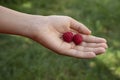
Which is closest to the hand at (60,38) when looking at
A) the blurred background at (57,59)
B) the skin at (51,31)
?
the skin at (51,31)

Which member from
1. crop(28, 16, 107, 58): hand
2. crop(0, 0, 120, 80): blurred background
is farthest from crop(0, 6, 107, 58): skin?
crop(0, 0, 120, 80): blurred background

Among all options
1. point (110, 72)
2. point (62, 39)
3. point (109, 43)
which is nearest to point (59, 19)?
point (62, 39)

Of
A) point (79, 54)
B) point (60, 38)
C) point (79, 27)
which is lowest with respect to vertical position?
point (79, 54)

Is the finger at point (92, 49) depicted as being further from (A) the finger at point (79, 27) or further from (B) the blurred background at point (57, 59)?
(B) the blurred background at point (57, 59)

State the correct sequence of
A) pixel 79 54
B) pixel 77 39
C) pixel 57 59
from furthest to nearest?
pixel 57 59
pixel 77 39
pixel 79 54

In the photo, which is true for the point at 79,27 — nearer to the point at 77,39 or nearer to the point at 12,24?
→ the point at 77,39

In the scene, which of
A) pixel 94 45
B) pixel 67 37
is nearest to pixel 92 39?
pixel 94 45

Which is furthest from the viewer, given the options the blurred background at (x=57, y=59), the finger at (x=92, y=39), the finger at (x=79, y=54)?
the blurred background at (x=57, y=59)

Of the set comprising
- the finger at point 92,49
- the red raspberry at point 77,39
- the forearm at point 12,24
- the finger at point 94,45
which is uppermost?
the forearm at point 12,24
